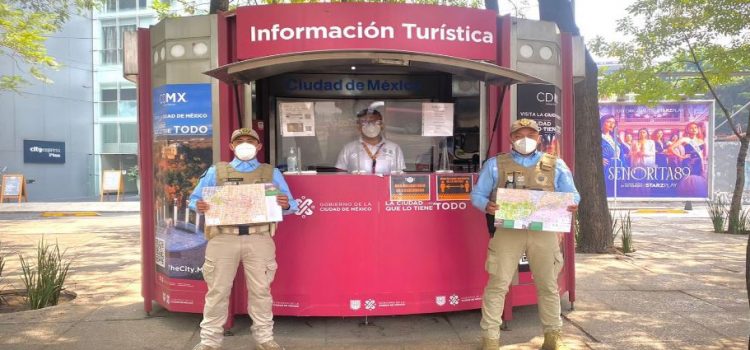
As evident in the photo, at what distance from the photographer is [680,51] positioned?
12047mm

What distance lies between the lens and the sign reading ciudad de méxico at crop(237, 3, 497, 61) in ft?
15.1

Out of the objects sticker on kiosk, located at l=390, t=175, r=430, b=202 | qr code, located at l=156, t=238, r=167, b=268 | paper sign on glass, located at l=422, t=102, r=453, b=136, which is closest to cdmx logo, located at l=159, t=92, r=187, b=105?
qr code, located at l=156, t=238, r=167, b=268

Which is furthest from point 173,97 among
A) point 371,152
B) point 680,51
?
point 680,51

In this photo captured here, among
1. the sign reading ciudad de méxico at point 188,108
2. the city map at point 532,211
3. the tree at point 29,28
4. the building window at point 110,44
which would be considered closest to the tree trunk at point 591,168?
the city map at point 532,211

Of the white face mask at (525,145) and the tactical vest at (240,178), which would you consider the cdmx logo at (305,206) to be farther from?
the white face mask at (525,145)

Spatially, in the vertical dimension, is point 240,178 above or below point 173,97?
below

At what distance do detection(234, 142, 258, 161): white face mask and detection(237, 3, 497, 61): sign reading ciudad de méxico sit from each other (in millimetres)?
847

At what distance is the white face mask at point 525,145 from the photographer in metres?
4.27

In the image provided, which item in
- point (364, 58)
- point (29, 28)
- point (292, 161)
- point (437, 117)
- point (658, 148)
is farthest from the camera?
point (658, 148)

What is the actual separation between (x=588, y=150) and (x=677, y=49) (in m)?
4.84

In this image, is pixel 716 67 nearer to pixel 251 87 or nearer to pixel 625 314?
pixel 625 314

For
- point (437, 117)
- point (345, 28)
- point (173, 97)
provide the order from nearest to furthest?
point (345, 28)
point (173, 97)
point (437, 117)

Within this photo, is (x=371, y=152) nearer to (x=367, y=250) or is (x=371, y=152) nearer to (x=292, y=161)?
(x=292, y=161)

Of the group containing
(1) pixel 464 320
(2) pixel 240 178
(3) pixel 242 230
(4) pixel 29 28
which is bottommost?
(1) pixel 464 320
